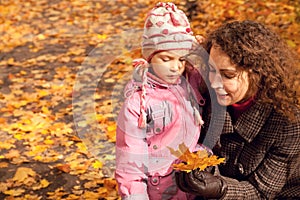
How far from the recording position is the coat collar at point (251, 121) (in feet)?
10.3

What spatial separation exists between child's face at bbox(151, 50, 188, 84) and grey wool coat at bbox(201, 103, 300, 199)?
49 centimetres

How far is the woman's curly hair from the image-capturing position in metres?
2.92

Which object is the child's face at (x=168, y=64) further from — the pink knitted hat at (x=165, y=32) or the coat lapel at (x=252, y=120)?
the coat lapel at (x=252, y=120)

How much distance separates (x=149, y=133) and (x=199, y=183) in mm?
385

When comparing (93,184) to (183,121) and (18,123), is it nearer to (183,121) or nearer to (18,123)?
(18,123)

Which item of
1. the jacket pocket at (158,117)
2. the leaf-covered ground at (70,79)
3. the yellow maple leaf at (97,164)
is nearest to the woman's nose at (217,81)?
the jacket pocket at (158,117)

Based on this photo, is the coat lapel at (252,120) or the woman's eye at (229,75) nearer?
the woman's eye at (229,75)

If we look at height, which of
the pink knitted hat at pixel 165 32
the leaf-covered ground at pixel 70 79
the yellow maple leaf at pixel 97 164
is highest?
the pink knitted hat at pixel 165 32

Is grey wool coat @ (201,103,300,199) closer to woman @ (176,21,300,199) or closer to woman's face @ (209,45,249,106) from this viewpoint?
woman @ (176,21,300,199)

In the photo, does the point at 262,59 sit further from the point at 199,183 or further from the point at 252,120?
the point at 199,183

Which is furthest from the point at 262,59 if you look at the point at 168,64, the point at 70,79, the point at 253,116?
the point at 70,79

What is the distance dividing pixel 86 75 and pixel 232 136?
404 cm

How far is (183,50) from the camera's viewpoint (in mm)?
2959

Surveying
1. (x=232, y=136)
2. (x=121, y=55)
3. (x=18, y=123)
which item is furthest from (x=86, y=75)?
(x=232, y=136)
